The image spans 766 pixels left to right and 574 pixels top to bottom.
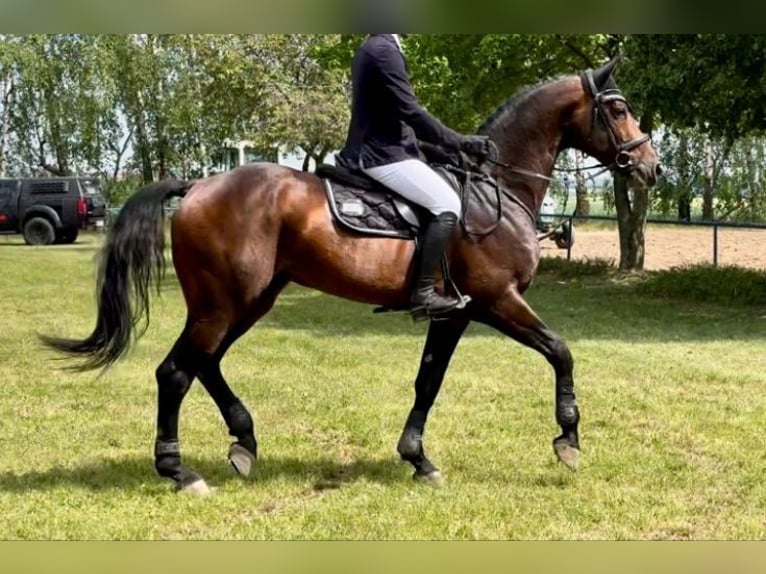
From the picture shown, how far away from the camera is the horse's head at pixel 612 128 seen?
18.3 ft

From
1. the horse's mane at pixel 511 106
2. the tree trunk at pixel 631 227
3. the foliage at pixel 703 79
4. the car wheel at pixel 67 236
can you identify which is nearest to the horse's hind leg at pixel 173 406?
the horse's mane at pixel 511 106

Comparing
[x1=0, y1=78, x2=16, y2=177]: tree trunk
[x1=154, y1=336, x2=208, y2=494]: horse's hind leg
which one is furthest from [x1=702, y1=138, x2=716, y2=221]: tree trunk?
[x1=0, y1=78, x2=16, y2=177]: tree trunk

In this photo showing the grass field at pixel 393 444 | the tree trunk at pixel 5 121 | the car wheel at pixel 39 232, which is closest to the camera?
the grass field at pixel 393 444

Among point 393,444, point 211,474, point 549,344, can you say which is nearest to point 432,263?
point 549,344

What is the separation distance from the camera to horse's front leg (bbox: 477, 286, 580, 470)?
5391 millimetres

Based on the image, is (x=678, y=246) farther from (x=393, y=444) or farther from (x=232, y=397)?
(x=232, y=397)

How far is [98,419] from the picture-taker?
23.1ft

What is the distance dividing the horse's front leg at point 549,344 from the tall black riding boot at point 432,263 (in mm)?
322

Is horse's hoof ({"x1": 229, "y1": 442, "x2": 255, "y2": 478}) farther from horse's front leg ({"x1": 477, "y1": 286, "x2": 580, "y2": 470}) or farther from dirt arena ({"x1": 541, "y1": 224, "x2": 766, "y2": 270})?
dirt arena ({"x1": 541, "y1": 224, "x2": 766, "y2": 270})

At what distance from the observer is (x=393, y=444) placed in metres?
6.35

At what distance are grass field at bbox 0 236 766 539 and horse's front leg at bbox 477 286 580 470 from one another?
8.2 inches

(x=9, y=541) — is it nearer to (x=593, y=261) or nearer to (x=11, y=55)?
(x=593, y=261)

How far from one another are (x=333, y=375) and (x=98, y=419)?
252 cm

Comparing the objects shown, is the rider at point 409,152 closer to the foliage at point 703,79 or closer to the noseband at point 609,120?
the noseband at point 609,120
